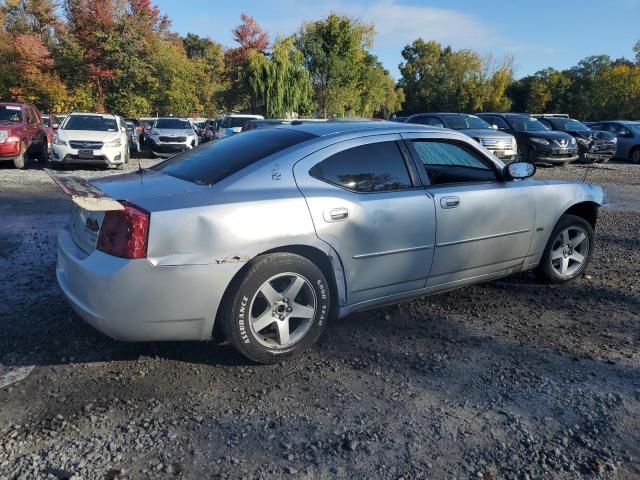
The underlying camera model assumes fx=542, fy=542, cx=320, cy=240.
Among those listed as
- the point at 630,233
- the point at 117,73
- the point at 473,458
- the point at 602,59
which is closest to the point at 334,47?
the point at 117,73

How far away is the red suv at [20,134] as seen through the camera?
42.5 feet

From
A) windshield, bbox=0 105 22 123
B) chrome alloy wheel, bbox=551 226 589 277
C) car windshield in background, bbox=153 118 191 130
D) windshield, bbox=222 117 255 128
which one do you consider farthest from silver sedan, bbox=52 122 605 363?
windshield, bbox=222 117 255 128

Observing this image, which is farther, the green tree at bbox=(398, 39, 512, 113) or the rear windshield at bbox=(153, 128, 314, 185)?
the green tree at bbox=(398, 39, 512, 113)

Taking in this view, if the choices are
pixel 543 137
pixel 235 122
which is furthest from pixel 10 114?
pixel 543 137

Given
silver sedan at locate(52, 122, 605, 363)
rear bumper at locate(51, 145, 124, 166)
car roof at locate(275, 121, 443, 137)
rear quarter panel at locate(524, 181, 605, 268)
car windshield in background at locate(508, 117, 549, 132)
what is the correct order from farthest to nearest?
1. car windshield in background at locate(508, 117, 549, 132)
2. rear bumper at locate(51, 145, 124, 166)
3. rear quarter panel at locate(524, 181, 605, 268)
4. car roof at locate(275, 121, 443, 137)
5. silver sedan at locate(52, 122, 605, 363)

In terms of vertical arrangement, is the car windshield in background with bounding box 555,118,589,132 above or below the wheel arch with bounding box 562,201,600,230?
above

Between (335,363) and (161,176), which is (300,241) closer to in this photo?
(335,363)

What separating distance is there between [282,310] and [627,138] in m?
20.7

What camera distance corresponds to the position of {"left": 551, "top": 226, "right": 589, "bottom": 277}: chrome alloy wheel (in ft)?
16.3

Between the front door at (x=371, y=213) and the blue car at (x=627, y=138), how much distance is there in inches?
760

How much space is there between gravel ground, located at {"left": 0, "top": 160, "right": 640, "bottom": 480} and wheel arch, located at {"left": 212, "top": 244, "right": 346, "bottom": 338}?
0.33 metres

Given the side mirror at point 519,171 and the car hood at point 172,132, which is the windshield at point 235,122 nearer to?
the car hood at point 172,132

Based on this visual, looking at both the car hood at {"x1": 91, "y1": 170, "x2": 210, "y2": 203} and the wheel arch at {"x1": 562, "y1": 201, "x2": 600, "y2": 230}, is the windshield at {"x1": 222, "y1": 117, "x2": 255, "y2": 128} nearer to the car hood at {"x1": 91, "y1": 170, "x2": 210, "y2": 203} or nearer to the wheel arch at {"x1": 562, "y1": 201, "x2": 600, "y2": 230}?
the wheel arch at {"x1": 562, "y1": 201, "x2": 600, "y2": 230}

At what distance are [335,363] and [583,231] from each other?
118 inches
